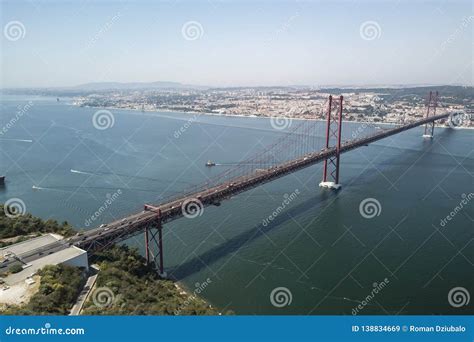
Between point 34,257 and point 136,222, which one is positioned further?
point 136,222

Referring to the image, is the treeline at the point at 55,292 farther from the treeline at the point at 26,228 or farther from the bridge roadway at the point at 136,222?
the treeline at the point at 26,228

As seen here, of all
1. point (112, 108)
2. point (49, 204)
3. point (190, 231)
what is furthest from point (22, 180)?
point (112, 108)

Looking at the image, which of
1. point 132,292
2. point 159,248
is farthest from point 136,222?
point 132,292

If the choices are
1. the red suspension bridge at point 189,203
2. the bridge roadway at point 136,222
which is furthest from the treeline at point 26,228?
the red suspension bridge at point 189,203

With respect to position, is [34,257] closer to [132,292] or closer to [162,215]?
[132,292]

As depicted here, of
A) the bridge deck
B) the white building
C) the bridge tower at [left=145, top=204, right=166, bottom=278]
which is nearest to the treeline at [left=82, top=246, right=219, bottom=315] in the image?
the bridge tower at [left=145, top=204, right=166, bottom=278]

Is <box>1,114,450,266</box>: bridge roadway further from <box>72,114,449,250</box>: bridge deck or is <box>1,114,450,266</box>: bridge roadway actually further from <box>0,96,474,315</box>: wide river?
<box>0,96,474,315</box>: wide river

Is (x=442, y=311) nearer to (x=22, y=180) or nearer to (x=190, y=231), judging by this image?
(x=190, y=231)
